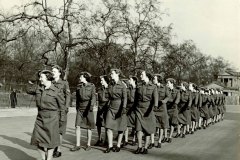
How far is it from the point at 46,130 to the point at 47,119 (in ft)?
0.63

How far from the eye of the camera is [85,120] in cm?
Result: 1134

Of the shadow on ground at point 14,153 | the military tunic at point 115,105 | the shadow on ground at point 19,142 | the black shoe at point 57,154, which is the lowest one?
the shadow on ground at point 19,142

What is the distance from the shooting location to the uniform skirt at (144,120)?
35.6 ft

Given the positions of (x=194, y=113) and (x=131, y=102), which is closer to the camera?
(x=131, y=102)

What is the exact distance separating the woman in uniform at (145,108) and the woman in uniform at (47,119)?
11.1 ft

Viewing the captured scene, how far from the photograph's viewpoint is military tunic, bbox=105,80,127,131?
10883 mm

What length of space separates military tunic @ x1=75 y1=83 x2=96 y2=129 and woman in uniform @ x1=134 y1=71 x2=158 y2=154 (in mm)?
1201

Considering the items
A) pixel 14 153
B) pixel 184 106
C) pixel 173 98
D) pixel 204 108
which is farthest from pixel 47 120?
pixel 204 108

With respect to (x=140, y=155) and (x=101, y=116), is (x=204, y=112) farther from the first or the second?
(x=140, y=155)

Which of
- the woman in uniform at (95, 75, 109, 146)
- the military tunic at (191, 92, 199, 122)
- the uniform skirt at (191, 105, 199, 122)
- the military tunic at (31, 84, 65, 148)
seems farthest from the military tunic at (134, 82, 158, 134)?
the uniform skirt at (191, 105, 199, 122)

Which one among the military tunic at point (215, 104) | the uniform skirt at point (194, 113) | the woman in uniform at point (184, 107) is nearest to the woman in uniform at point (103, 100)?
the woman in uniform at point (184, 107)

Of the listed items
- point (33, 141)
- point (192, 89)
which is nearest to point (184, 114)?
point (192, 89)

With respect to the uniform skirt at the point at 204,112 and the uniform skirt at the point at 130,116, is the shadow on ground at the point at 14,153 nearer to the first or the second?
the uniform skirt at the point at 130,116

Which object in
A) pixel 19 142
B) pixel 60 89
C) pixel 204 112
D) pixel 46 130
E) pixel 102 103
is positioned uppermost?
pixel 60 89
